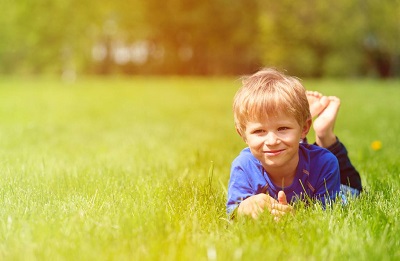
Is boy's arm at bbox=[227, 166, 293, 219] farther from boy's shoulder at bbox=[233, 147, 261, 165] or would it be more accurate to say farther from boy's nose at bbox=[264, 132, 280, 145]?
boy's nose at bbox=[264, 132, 280, 145]

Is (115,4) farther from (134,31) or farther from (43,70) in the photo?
(43,70)

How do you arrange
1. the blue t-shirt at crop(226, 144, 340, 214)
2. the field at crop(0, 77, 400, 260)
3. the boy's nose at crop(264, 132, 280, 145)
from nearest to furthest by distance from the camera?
1. the field at crop(0, 77, 400, 260)
2. the boy's nose at crop(264, 132, 280, 145)
3. the blue t-shirt at crop(226, 144, 340, 214)

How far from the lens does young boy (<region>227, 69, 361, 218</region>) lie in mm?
3148

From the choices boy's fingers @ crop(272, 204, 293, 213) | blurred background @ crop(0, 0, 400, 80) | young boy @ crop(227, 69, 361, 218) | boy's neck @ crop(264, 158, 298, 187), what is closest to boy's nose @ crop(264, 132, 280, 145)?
young boy @ crop(227, 69, 361, 218)

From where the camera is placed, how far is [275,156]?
3184 millimetres

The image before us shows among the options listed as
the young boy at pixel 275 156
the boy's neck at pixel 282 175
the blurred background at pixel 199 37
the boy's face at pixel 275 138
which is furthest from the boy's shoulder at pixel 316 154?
the blurred background at pixel 199 37

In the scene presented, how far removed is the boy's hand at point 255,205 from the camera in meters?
2.95

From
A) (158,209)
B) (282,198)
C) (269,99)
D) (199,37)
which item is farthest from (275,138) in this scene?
(199,37)

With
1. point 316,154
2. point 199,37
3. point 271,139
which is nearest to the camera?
point 271,139

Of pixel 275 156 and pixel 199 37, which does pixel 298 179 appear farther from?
pixel 199 37

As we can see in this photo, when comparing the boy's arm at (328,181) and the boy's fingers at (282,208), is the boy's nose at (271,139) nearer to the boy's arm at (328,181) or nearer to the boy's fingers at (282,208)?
the boy's fingers at (282,208)

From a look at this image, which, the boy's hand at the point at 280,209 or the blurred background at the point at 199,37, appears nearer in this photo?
the boy's hand at the point at 280,209

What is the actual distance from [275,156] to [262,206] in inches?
12.8

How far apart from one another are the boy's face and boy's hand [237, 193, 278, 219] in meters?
0.23
